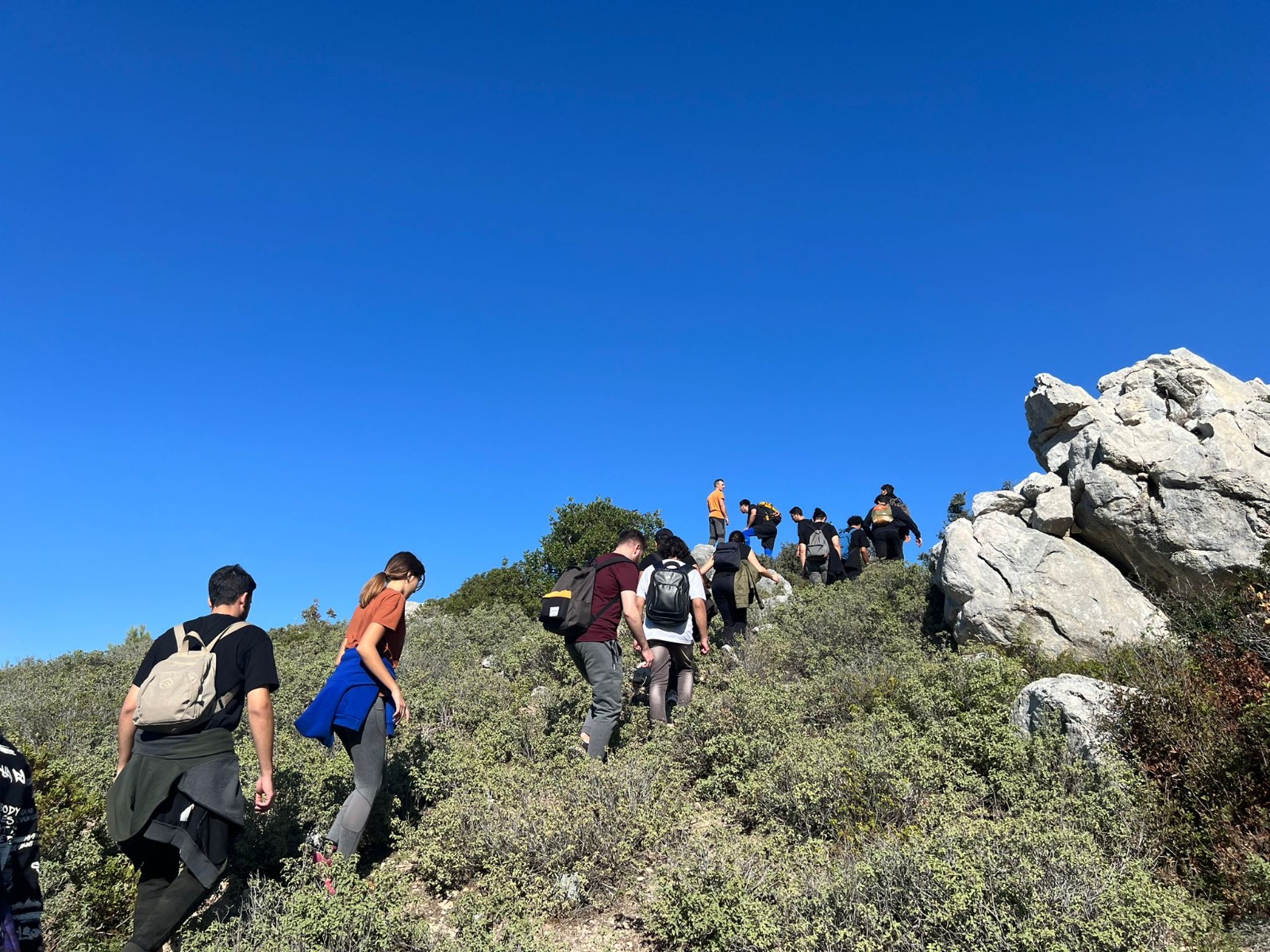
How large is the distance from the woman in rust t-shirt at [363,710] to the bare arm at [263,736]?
1.55ft

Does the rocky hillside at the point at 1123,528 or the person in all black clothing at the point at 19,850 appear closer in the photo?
the person in all black clothing at the point at 19,850

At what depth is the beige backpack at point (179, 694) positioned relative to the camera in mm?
3811

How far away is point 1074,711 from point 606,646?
4.05m

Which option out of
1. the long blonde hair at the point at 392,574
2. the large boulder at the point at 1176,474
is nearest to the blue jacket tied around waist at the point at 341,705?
the long blonde hair at the point at 392,574

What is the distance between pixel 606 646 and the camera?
6.62 metres

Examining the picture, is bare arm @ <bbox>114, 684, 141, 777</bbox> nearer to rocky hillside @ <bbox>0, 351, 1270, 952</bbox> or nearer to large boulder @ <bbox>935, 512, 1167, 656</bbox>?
rocky hillside @ <bbox>0, 351, 1270, 952</bbox>

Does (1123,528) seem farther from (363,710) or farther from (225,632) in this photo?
(225,632)

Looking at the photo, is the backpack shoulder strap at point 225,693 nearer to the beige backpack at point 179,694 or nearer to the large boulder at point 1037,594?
the beige backpack at point 179,694

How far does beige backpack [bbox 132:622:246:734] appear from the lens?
3811mm

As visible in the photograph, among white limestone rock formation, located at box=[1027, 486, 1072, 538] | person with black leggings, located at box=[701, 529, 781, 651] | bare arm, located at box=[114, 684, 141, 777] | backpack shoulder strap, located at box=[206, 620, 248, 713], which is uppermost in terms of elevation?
white limestone rock formation, located at box=[1027, 486, 1072, 538]

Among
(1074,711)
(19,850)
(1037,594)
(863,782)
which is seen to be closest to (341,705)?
(19,850)

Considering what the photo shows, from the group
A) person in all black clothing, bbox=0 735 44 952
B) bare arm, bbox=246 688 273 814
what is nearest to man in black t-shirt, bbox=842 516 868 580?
bare arm, bbox=246 688 273 814

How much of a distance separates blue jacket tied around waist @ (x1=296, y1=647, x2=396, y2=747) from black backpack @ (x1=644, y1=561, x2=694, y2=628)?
3320mm

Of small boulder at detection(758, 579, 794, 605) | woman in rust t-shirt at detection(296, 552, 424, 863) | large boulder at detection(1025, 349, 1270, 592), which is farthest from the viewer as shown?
small boulder at detection(758, 579, 794, 605)
